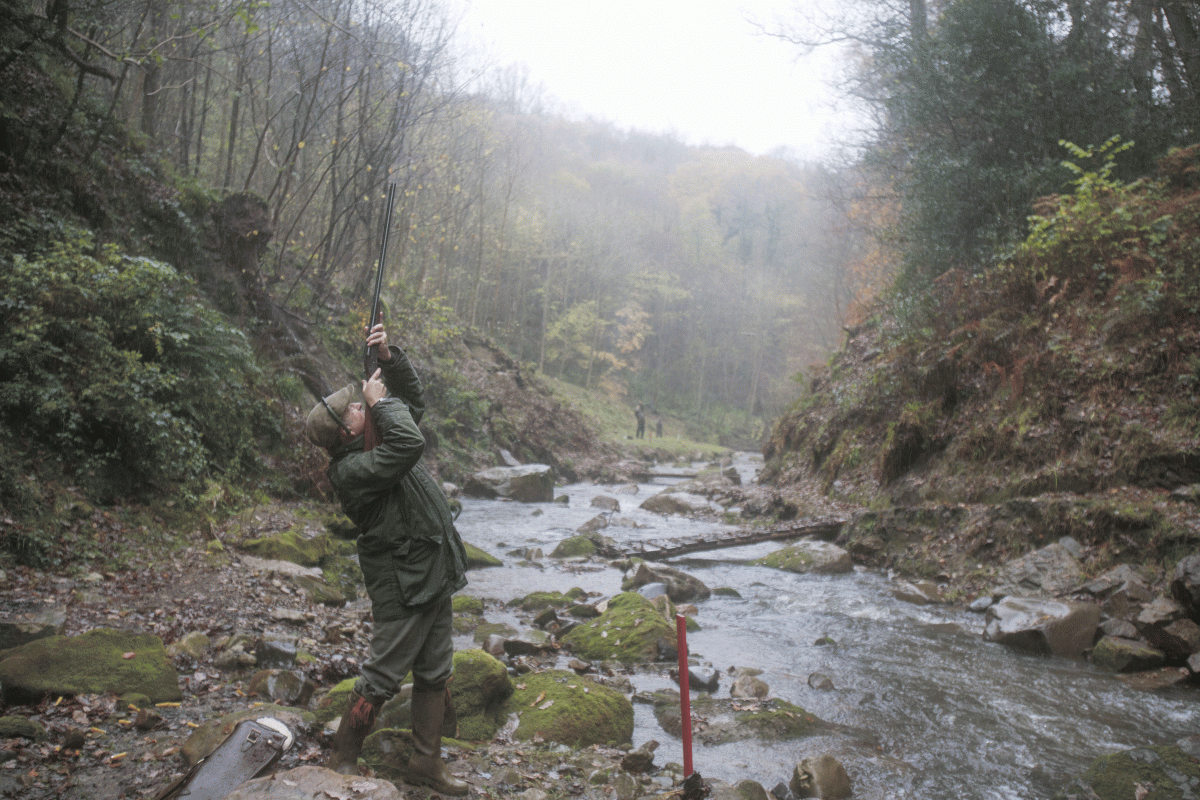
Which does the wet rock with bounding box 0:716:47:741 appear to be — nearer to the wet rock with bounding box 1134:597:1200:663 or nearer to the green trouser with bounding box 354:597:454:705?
the green trouser with bounding box 354:597:454:705

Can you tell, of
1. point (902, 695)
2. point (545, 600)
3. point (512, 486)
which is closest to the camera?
point (902, 695)

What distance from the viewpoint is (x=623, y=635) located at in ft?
20.9

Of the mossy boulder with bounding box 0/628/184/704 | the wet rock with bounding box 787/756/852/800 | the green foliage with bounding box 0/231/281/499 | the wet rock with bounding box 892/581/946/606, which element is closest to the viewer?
the mossy boulder with bounding box 0/628/184/704

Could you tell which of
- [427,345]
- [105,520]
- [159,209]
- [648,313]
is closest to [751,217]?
[648,313]

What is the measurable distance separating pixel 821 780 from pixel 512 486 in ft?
42.8

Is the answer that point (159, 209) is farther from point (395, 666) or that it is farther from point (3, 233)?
point (395, 666)

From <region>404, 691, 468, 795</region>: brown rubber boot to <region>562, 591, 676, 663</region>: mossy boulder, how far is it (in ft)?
9.90

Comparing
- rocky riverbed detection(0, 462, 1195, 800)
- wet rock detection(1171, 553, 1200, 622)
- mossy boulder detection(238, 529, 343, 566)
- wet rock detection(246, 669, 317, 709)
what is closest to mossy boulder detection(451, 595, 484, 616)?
rocky riverbed detection(0, 462, 1195, 800)

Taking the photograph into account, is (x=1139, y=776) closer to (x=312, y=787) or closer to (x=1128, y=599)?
(x=1128, y=599)

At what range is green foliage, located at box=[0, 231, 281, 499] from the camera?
6027 millimetres

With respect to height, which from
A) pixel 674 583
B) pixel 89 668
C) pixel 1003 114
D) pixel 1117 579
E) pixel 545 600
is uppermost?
pixel 1003 114

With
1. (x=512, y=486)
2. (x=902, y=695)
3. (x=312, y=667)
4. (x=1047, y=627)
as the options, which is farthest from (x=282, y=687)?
(x=512, y=486)

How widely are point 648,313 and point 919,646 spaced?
41.8 m

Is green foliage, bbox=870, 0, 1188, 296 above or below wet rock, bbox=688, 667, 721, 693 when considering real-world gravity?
above
